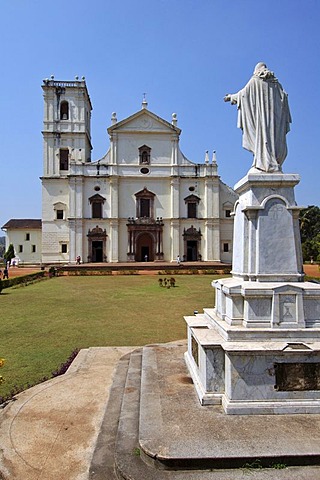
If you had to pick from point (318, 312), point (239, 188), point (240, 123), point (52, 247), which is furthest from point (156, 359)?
point (52, 247)

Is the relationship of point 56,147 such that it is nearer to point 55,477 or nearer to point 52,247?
point 52,247

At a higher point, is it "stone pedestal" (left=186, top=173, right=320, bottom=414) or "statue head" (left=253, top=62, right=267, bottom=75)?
"statue head" (left=253, top=62, right=267, bottom=75)

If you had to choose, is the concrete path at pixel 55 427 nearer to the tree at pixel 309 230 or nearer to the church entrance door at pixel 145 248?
the church entrance door at pixel 145 248

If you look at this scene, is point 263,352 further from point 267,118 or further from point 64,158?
point 64,158

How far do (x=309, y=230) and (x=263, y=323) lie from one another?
49.5 meters

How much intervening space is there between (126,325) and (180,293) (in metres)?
6.47

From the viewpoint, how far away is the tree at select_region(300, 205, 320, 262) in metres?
38.3

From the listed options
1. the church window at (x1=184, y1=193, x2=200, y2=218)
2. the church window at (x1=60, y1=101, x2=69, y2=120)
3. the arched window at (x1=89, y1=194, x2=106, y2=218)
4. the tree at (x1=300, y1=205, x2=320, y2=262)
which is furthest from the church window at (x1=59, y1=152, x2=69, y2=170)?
the tree at (x1=300, y1=205, x2=320, y2=262)

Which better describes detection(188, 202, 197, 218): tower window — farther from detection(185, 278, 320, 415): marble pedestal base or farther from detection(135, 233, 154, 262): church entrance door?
detection(185, 278, 320, 415): marble pedestal base

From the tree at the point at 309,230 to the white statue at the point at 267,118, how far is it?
34.9 m

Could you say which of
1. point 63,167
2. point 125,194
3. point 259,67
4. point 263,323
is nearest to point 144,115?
point 125,194

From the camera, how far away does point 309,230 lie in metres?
49.2

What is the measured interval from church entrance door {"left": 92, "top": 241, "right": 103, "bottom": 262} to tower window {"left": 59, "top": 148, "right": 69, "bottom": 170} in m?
8.12

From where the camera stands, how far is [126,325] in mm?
8812
